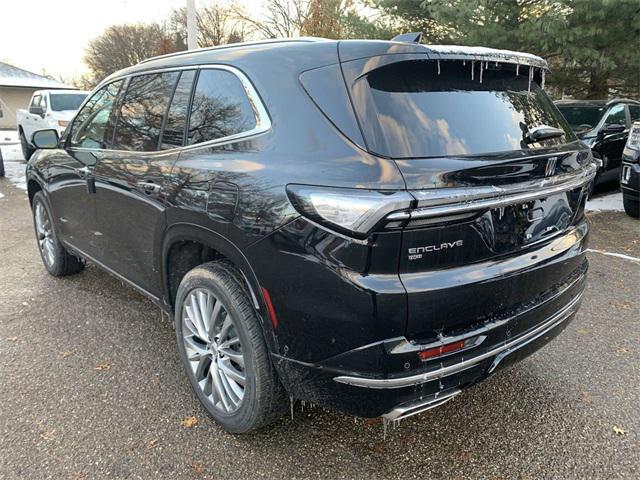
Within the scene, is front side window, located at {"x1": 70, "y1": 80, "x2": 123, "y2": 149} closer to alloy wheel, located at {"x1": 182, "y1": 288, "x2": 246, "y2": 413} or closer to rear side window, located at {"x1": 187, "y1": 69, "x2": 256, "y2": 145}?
rear side window, located at {"x1": 187, "y1": 69, "x2": 256, "y2": 145}

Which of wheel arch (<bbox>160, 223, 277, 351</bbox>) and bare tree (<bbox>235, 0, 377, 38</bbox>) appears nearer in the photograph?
wheel arch (<bbox>160, 223, 277, 351</bbox>)

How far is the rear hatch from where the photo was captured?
5.92 ft

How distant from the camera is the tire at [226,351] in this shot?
2197 millimetres

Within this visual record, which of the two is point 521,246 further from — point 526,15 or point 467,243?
point 526,15

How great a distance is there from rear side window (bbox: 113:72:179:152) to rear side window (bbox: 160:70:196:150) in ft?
0.23

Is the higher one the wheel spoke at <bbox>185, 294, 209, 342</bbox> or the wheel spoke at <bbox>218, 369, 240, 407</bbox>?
the wheel spoke at <bbox>185, 294, 209, 342</bbox>

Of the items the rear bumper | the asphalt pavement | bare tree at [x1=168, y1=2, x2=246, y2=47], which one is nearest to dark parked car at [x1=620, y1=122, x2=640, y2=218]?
the asphalt pavement

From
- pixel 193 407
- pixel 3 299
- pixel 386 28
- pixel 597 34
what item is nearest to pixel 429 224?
pixel 193 407

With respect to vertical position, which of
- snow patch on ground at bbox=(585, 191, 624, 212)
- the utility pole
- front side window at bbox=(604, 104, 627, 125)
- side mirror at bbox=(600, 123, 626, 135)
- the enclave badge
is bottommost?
snow patch on ground at bbox=(585, 191, 624, 212)

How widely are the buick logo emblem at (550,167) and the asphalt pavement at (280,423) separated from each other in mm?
1305

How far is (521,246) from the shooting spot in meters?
2.10

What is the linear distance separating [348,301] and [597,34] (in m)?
10.2

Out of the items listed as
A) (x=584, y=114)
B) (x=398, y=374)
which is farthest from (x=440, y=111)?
(x=584, y=114)

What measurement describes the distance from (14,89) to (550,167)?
4171 centimetres
